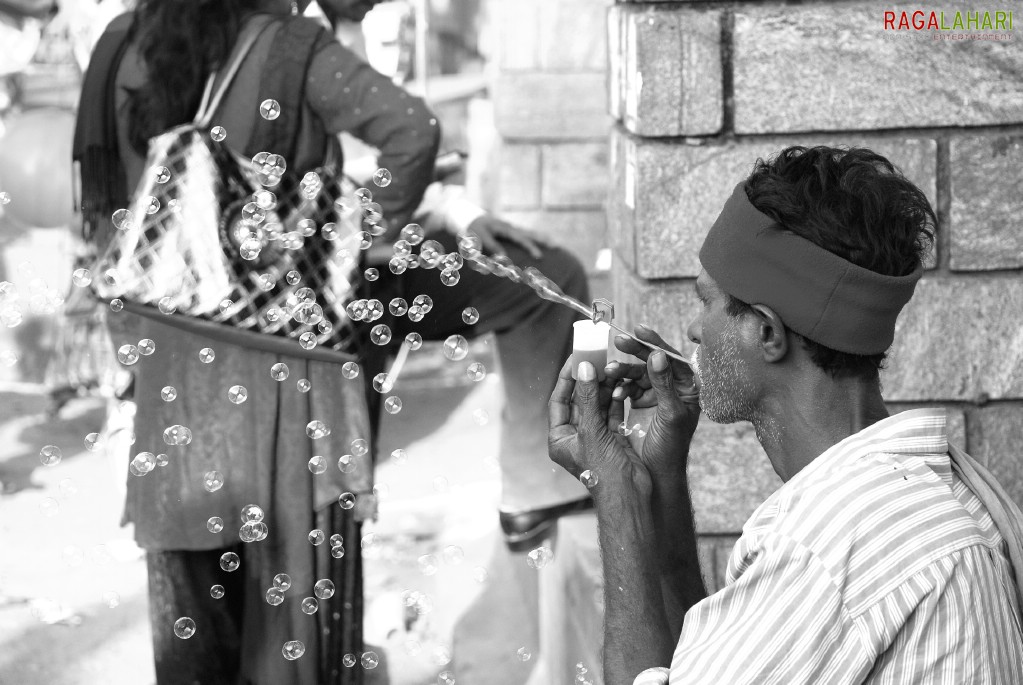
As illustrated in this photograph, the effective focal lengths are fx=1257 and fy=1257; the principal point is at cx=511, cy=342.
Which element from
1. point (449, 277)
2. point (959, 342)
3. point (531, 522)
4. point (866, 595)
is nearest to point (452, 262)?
point (449, 277)

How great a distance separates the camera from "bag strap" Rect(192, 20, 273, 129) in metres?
2.90

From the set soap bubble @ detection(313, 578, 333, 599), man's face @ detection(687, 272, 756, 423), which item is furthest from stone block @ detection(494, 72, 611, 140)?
man's face @ detection(687, 272, 756, 423)

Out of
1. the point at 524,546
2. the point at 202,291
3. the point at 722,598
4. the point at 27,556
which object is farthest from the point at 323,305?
the point at 27,556

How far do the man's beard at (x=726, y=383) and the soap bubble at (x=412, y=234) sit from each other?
4.36 ft

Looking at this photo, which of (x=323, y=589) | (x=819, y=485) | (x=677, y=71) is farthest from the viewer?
(x=323, y=589)

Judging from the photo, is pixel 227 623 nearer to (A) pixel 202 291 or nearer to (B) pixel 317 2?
(A) pixel 202 291

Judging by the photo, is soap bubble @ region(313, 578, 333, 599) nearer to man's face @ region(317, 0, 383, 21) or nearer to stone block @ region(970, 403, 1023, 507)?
man's face @ region(317, 0, 383, 21)

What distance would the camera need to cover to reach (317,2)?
310cm

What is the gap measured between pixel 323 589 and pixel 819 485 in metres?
1.78

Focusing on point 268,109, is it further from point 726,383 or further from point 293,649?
point 726,383

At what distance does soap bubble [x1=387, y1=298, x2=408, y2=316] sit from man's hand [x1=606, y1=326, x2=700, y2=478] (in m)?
1.03

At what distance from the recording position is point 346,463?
305cm

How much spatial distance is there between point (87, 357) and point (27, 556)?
112 centimetres

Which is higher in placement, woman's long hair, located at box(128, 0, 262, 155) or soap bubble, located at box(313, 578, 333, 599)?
woman's long hair, located at box(128, 0, 262, 155)
